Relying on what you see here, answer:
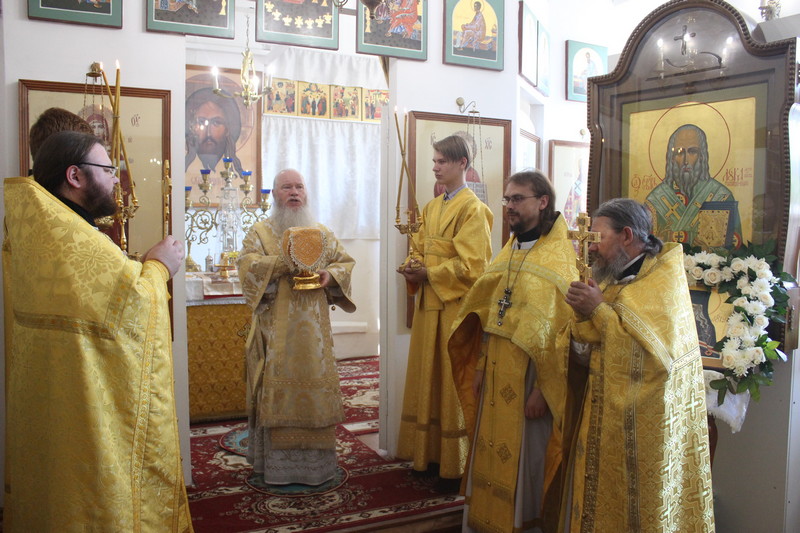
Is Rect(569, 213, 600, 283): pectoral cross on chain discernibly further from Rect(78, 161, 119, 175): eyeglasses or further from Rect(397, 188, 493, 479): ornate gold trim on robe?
Rect(78, 161, 119, 175): eyeglasses

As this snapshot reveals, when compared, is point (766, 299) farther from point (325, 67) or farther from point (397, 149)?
point (325, 67)

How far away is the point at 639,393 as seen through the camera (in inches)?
100

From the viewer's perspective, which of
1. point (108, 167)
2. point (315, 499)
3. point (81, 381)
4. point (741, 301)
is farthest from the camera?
point (315, 499)

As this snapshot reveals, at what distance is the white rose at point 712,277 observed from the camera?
10.9ft

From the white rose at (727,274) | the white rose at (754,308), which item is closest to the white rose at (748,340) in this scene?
the white rose at (754,308)

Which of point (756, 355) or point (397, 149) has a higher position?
point (397, 149)

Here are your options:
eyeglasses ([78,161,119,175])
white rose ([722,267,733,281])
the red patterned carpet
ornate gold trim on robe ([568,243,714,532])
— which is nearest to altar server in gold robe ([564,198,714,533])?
ornate gold trim on robe ([568,243,714,532])

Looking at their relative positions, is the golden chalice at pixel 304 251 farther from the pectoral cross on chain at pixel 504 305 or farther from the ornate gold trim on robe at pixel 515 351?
the pectoral cross on chain at pixel 504 305

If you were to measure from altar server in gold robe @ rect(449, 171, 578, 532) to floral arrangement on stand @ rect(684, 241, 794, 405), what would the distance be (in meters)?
0.82

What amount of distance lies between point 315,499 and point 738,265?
2666 millimetres

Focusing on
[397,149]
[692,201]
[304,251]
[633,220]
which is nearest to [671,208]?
[692,201]

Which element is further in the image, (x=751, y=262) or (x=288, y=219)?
(x=288, y=219)

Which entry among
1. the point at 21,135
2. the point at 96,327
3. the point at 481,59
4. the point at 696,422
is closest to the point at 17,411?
the point at 96,327

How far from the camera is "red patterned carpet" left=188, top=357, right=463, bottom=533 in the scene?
3574 millimetres
